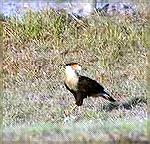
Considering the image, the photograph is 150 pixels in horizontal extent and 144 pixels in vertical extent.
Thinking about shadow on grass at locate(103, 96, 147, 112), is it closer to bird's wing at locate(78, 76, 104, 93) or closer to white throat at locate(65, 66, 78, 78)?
bird's wing at locate(78, 76, 104, 93)

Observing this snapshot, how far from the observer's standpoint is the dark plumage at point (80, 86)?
4457mm

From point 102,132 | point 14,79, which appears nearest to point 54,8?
point 14,79

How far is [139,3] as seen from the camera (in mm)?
4594

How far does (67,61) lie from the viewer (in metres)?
4.64

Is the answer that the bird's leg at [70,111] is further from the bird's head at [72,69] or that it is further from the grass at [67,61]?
the bird's head at [72,69]

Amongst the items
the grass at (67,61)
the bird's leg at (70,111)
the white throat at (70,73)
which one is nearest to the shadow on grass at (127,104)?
the grass at (67,61)

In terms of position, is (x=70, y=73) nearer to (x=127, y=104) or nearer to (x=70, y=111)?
(x=70, y=111)

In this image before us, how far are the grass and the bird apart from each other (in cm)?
6

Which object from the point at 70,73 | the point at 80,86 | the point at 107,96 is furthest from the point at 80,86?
the point at 107,96

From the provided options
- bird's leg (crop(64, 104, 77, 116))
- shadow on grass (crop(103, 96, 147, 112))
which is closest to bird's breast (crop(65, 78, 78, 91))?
bird's leg (crop(64, 104, 77, 116))

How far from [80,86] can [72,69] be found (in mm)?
191

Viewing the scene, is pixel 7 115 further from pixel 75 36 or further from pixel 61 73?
pixel 75 36

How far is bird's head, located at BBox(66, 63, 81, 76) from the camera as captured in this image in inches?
177

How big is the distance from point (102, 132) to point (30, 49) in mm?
1139
